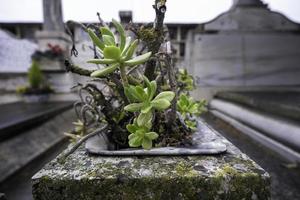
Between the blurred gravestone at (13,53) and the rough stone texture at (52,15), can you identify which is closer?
the rough stone texture at (52,15)

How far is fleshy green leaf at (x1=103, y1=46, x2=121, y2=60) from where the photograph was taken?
0.56m

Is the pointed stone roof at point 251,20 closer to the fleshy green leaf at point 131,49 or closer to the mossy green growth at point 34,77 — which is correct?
the mossy green growth at point 34,77

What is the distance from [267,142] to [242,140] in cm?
22

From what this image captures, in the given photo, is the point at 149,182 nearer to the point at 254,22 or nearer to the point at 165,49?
the point at 165,49

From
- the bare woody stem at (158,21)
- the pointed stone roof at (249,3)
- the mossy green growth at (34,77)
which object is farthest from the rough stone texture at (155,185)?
the mossy green growth at (34,77)

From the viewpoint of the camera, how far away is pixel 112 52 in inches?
22.5

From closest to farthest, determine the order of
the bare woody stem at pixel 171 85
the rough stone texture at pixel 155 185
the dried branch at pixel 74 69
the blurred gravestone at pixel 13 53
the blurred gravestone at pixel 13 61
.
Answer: the rough stone texture at pixel 155 185, the dried branch at pixel 74 69, the bare woody stem at pixel 171 85, the blurred gravestone at pixel 13 61, the blurred gravestone at pixel 13 53

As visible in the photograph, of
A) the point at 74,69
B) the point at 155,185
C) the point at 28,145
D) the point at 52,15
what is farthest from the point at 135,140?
the point at 52,15

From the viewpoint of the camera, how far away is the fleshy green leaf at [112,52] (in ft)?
1.84

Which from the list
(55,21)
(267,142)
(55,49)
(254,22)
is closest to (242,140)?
(267,142)

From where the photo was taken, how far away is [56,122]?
3352 millimetres

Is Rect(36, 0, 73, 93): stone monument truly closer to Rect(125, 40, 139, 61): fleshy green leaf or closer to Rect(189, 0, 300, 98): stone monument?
Rect(189, 0, 300, 98): stone monument

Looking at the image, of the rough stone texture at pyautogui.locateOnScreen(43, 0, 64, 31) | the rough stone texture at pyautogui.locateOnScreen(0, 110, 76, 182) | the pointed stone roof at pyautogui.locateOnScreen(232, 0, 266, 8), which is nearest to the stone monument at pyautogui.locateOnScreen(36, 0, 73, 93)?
the rough stone texture at pyautogui.locateOnScreen(43, 0, 64, 31)

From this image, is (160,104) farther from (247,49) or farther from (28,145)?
(247,49)
